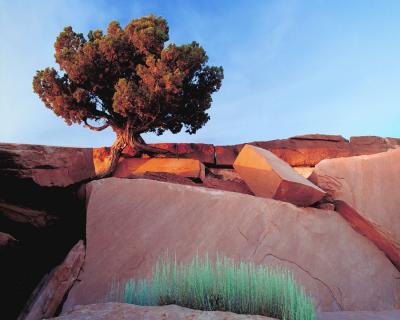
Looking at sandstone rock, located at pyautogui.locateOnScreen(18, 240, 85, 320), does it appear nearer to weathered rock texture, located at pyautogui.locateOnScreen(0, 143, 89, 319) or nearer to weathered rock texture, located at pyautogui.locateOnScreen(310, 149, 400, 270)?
weathered rock texture, located at pyautogui.locateOnScreen(0, 143, 89, 319)

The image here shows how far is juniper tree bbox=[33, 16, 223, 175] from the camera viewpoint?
10078 mm

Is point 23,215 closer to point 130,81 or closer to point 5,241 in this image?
point 5,241

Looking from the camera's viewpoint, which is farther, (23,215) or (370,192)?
(370,192)

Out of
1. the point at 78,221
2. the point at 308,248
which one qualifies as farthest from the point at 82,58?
the point at 308,248

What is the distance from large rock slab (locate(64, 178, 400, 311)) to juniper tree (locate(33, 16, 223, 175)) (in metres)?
5.83

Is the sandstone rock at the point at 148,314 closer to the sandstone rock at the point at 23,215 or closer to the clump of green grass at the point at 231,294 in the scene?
the clump of green grass at the point at 231,294

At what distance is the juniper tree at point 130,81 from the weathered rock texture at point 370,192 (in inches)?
215

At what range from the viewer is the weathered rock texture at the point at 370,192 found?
Result: 17.0 feet

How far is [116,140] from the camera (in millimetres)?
11164

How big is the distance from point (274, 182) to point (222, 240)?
4.55 ft

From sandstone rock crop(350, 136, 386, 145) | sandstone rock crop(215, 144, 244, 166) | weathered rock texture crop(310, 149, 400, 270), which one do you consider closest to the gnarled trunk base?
sandstone rock crop(215, 144, 244, 166)

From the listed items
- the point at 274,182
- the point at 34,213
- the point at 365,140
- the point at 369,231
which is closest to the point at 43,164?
the point at 34,213

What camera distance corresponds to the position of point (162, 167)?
10102mm

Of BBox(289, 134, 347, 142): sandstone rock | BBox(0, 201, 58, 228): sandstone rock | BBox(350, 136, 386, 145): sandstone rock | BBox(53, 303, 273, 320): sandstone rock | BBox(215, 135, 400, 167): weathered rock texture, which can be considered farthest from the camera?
BBox(350, 136, 386, 145): sandstone rock
